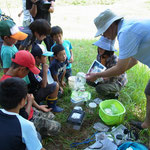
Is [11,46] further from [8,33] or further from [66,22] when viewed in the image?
[66,22]

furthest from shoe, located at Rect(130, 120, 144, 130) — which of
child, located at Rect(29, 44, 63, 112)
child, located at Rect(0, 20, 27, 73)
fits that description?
child, located at Rect(0, 20, 27, 73)

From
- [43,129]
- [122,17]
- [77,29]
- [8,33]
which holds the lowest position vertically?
[43,129]

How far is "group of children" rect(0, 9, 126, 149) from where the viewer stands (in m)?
1.40

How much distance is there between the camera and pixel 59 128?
233 cm

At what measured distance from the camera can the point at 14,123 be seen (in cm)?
132

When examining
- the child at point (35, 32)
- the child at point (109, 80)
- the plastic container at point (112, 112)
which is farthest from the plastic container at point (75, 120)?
the child at point (35, 32)

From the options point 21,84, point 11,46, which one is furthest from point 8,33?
point 21,84

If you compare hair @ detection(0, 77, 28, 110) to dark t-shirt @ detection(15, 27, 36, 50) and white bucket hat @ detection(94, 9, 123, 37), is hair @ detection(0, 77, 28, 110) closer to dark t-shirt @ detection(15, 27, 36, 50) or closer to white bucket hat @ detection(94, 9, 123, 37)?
white bucket hat @ detection(94, 9, 123, 37)

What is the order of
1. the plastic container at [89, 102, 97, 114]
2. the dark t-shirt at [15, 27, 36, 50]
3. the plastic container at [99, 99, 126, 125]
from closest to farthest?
the plastic container at [99, 99, 126, 125]
the plastic container at [89, 102, 97, 114]
the dark t-shirt at [15, 27, 36, 50]

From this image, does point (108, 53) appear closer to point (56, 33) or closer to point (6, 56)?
point (56, 33)

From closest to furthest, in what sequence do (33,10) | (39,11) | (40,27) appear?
(40,27) → (33,10) → (39,11)

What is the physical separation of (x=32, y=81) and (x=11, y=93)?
114 centimetres

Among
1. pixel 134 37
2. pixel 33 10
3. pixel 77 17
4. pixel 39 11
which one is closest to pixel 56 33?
pixel 33 10

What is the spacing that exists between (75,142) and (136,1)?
1355 centimetres
